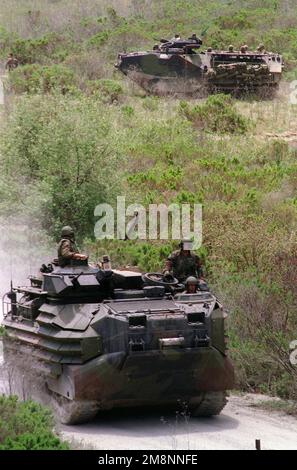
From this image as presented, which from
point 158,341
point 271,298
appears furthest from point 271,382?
point 158,341

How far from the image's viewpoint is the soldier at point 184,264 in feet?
59.3

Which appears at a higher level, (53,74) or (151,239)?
(53,74)

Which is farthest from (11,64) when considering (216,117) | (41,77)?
(216,117)

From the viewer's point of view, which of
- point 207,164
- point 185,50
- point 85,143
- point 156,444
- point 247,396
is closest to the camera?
point 156,444

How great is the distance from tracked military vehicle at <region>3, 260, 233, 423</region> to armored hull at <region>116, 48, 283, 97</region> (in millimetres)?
26409

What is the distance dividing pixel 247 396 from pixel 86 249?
838 cm

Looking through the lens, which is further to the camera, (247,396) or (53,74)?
(53,74)

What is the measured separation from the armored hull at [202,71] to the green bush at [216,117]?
9.35 feet

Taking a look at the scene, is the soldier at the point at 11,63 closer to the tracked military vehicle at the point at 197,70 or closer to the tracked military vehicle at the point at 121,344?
the tracked military vehicle at the point at 197,70

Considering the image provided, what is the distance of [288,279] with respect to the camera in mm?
20844

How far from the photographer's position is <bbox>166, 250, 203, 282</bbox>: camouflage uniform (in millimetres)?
18078

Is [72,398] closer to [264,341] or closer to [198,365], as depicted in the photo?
[198,365]

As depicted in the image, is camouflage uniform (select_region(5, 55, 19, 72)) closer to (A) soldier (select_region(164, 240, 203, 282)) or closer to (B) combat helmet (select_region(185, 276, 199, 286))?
(A) soldier (select_region(164, 240, 203, 282))
